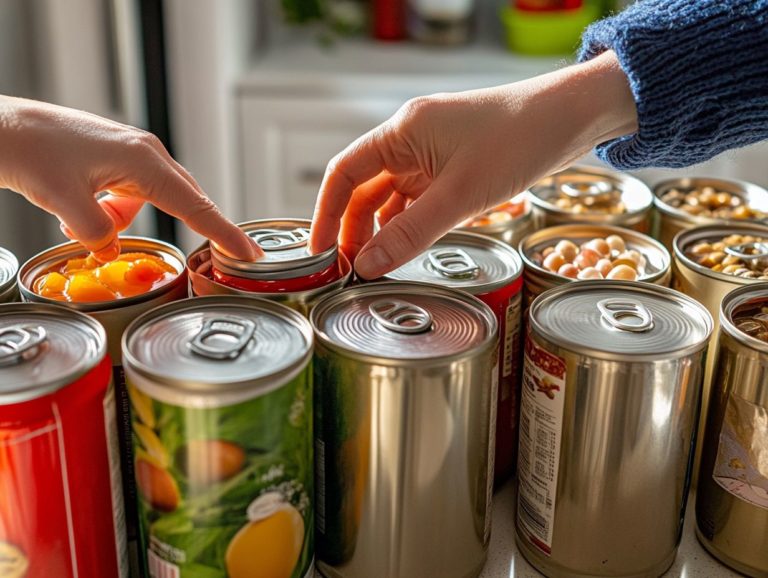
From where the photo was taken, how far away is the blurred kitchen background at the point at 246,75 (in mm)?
2322

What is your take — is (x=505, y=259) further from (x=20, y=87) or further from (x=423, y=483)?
(x=20, y=87)

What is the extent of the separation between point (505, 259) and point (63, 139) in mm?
443

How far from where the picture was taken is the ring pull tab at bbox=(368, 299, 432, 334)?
0.78 metres

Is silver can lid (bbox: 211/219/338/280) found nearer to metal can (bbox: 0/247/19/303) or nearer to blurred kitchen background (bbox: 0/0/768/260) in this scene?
metal can (bbox: 0/247/19/303)

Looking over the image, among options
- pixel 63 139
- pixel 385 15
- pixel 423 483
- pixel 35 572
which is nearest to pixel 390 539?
pixel 423 483

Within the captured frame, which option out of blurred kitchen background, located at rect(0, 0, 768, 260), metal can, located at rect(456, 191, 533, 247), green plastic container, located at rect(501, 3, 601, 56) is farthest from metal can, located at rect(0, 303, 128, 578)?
green plastic container, located at rect(501, 3, 601, 56)

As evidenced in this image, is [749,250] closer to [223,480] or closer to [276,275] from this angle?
[276,275]

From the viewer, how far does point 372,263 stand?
89cm

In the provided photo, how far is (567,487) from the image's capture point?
834mm

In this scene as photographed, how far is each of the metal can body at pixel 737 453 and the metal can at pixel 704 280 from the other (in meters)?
0.04

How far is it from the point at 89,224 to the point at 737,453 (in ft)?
2.02

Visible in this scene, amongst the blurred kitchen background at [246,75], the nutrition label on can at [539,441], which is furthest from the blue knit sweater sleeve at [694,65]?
the blurred kitchen background at [246,75]

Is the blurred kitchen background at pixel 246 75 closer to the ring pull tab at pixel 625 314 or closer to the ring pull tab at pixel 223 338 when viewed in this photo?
the ring pull tab at pixel 625 314

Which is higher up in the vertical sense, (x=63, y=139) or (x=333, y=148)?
(x=63, y=139)
